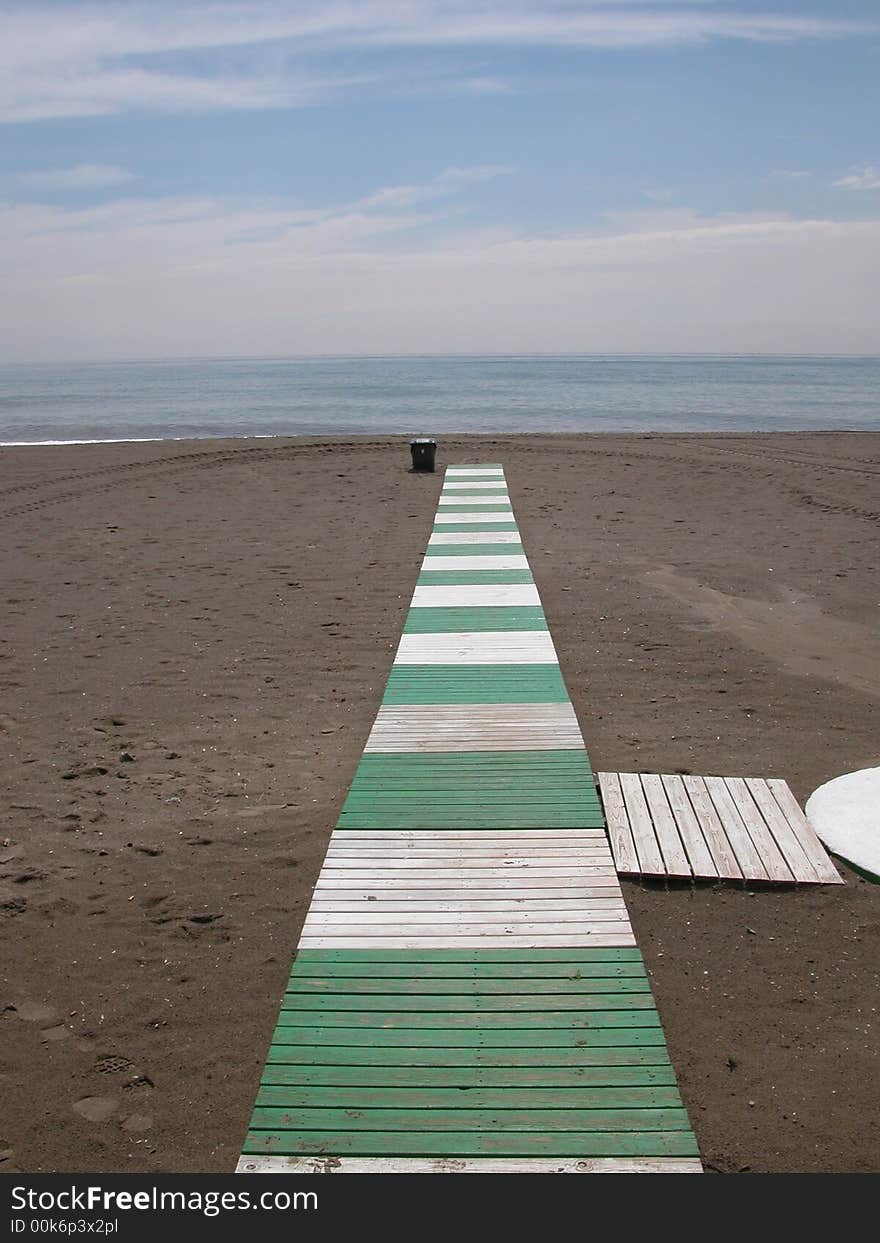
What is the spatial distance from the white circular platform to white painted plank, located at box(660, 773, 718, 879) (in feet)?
2.13

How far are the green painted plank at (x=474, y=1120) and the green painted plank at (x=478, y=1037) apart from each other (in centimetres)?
32

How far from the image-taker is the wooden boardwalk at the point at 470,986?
3.21m

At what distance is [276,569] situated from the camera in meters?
11.6

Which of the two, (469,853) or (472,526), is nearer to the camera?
(469,853)

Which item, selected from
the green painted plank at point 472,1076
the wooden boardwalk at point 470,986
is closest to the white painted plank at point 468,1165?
the wooden boardwalk at point 470,986

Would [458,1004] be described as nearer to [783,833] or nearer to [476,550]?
[783,833]

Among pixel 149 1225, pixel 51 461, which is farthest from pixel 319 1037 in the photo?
pixel 51 461

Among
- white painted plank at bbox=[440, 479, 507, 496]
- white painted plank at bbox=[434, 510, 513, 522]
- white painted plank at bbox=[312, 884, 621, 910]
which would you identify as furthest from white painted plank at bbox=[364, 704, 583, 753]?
white painted plank at bbox=[440, 479, 507, 496]

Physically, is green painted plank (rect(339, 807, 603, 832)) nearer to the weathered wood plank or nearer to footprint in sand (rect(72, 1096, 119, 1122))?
footprint in sand (rect(72, 1096, 119, 1122))

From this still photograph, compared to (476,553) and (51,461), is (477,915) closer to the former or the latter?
(476,553)

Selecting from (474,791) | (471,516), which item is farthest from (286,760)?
(471,516)

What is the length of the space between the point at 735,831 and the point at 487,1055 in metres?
2.19

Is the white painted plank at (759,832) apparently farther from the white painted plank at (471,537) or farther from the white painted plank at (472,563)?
the white painted plank at (471,537)

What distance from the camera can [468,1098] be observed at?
3369mm
